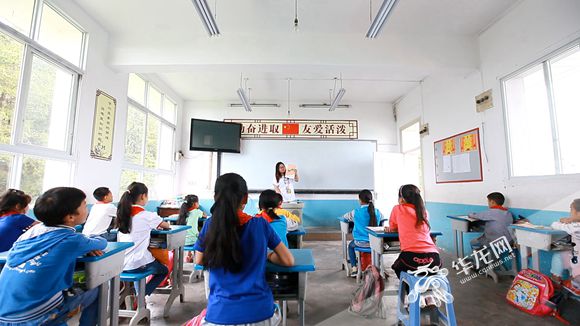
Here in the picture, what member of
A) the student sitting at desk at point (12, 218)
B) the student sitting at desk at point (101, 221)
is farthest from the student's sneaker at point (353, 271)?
the student sitting at desk at point (12, 218)

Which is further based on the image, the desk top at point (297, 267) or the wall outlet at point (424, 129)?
the wall outlet at point (424, 129)

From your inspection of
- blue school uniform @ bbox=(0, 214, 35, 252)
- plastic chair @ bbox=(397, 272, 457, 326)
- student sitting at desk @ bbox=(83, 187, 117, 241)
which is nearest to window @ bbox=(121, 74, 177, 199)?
student sitting at desk @ bbox=(83, 187, 117, 241)

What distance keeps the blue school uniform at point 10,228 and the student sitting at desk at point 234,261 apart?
1660mm

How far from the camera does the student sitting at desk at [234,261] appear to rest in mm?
1074

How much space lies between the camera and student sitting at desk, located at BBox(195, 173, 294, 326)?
1074 millimetres

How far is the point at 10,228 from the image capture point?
5.96 ft

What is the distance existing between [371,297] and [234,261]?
5.63ft

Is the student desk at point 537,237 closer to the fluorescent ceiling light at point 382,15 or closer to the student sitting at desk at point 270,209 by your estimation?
the student sitting at desk at point 270,209

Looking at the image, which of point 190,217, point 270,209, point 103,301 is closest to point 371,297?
point 270,209

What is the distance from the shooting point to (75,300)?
4.78ft

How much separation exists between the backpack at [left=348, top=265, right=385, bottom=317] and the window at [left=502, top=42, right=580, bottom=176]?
2313mm

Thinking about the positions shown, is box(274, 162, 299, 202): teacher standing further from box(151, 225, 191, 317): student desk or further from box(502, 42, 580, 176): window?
box(502, 42, 580, 176): window

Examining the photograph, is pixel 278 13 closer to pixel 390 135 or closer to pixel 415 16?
pixel 415 16

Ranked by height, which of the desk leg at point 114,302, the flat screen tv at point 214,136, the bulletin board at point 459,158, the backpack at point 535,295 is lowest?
the backpack at point 535,295
